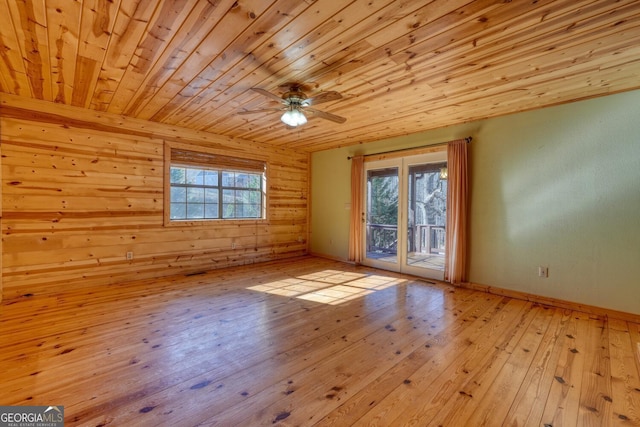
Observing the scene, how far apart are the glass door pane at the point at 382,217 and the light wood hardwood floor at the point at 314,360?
171cm

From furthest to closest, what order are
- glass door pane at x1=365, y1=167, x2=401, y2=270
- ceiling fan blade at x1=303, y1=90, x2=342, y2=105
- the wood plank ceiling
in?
glass door pane at x1=365, y1=167, x2=401, y2=270, ceiling fan blade at x1=303, y1=90, x2=342, y2=105, the wood plank ceiling

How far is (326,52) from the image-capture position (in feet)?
7.87

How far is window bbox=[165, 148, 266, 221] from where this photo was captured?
199 inches

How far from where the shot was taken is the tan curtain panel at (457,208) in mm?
4355

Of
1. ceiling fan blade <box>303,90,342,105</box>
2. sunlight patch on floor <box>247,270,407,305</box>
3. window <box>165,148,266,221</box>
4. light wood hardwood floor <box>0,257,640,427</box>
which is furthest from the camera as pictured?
window <box>165,148,266,221</box>

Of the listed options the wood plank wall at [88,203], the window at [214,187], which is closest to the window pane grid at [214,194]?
the window at [214,187]

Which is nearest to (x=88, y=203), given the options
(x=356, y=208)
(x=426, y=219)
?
(x=356, y=208)

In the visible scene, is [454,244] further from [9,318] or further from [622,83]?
[9,318]

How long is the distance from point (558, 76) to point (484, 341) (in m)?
2.69

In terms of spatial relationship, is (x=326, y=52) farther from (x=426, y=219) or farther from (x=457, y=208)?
(x=426, y=219)

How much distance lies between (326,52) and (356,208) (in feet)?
12.2

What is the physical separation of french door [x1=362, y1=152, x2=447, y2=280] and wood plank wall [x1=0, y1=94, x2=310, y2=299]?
2.83m

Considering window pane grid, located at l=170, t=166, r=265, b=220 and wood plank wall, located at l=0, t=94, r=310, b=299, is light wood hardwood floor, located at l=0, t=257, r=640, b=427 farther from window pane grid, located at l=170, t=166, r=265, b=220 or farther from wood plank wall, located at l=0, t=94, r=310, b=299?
window pane grid, located at l=170, t=166, r=265, b=220

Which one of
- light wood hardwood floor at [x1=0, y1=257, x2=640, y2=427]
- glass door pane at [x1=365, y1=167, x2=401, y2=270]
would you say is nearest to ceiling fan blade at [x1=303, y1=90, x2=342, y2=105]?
light wood hardwood floor at [x1=0, y1=257, x2=640, y2=427]
